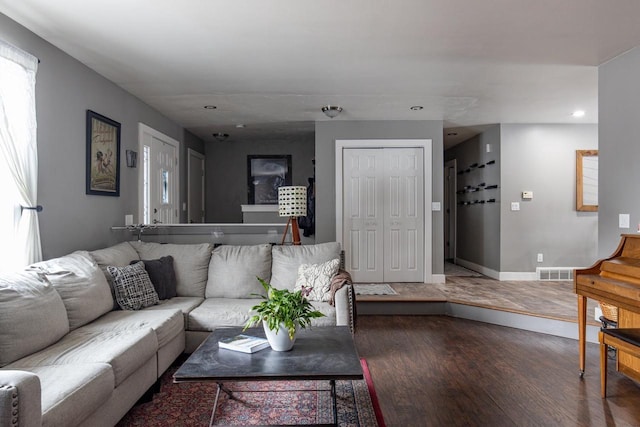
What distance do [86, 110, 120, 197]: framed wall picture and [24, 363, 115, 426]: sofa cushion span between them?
2100 mm

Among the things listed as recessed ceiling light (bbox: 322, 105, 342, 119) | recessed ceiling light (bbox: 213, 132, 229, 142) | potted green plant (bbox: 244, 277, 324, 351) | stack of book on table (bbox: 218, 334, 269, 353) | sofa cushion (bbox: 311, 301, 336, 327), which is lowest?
sofa cushion (bbox: 311, 301, 336, 327)

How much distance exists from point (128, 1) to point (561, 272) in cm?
621

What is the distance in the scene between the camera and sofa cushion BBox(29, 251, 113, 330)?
2627 mm

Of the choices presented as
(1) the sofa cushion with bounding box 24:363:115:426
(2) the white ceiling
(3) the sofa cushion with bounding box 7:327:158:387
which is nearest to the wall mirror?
(2) the white ceiling

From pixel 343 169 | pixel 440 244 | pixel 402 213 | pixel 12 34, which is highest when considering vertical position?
pixel 12 34

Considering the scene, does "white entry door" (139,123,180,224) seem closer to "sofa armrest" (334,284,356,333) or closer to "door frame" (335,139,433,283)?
"door frame" (335,139,433,283)

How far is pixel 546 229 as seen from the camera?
6105 mm

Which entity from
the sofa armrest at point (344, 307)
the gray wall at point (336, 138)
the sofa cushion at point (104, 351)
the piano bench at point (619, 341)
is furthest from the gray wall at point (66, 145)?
the piano bench at point (619, 341)

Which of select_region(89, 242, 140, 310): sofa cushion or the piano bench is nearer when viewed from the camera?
the piano bench

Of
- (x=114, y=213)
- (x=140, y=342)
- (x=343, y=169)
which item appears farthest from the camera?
(x=343, y=169)

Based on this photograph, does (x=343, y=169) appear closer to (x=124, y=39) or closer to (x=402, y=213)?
(x=402, y=213)

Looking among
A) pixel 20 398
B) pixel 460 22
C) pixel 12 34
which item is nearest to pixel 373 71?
pixel 460 22

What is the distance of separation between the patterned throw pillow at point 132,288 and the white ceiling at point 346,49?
5.71 feet

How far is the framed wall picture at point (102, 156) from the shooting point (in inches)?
145
